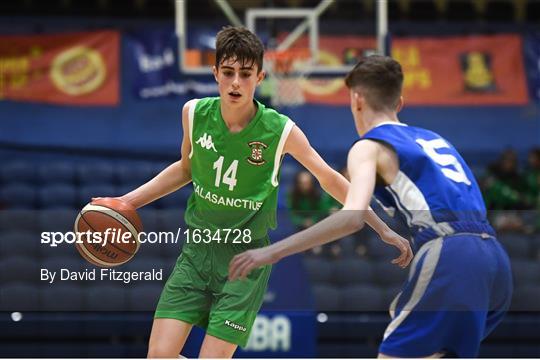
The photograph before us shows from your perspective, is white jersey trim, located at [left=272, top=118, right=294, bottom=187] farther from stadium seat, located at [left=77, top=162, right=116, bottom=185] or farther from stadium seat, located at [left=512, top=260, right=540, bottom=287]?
stadium seat, located at [left=77, top=162, right=116, bottom=185]

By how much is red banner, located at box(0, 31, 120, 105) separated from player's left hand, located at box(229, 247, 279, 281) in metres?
9.27

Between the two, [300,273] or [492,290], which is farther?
[300,273]

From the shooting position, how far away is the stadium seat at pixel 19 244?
20.2 ft

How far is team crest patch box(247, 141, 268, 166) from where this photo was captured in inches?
192

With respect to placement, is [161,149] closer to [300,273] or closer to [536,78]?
[536,78]

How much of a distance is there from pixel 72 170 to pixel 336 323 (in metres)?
4.44

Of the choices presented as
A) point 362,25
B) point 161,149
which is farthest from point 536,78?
point 161,149

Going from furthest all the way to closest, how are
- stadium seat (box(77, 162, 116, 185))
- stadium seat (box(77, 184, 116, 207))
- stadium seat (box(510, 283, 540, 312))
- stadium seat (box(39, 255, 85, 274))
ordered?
stadium seat (box(77, 162, 116, 185))
stadium seat (box(77, 184, 116, 207))
stadium seat (box(510, 283, 540, 312))
stadium seat (box(39, 255, 85, 274))

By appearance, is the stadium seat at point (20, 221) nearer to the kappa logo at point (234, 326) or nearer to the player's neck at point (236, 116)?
the player's neck at point (236, 116)

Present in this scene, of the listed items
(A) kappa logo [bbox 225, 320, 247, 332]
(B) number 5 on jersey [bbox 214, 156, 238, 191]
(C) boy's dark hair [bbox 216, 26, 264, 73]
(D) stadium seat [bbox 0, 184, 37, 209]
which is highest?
→ (C) boy's dark hair [bbox 216, 26, 264, 73]

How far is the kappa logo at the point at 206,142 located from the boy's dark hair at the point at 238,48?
0.33 meters

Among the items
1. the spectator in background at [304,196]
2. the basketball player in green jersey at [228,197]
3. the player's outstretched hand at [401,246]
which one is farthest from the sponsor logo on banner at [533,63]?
the player's outstretched hand at [401,246]

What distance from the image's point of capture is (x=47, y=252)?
5.60 metres

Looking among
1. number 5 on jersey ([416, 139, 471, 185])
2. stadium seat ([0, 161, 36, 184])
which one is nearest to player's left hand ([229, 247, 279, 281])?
number 5 on jersey ([416, 139, 471, 185])
